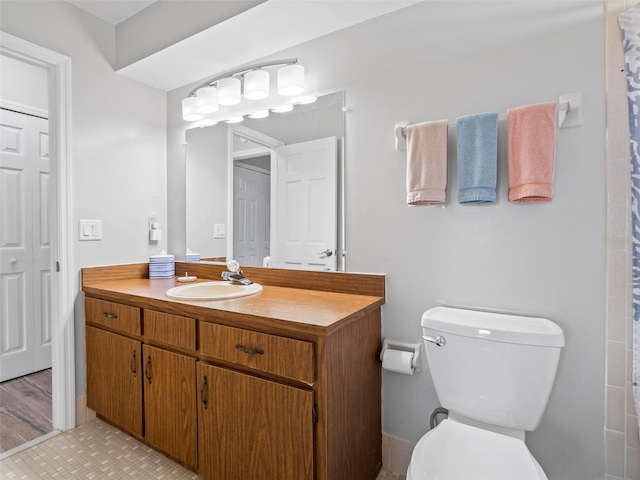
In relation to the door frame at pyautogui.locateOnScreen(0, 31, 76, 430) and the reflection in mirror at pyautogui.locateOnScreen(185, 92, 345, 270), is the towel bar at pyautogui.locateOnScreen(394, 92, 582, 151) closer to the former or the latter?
the reflection in mirror at pyautogui.locateOnScreen(185, 92, 345, 270)

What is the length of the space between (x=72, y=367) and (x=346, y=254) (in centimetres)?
168

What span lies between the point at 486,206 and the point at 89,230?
2119mm

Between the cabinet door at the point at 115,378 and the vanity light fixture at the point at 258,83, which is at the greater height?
the vanity light fixture at the point at 258,83

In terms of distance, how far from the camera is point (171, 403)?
1543 mm

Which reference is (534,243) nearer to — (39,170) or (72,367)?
(72,367)

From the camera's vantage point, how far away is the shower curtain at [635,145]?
1084 mm

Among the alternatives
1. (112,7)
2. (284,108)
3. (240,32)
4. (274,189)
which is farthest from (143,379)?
(112,7)

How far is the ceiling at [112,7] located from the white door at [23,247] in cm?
117

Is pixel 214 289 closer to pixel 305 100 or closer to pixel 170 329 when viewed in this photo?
pixel 170 329

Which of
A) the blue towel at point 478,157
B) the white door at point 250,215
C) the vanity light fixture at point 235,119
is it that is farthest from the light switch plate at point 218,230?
the blue towel at point 478,157

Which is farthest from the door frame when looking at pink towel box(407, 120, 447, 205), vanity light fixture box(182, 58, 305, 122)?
pink towel box(407, 120, 447, 205)

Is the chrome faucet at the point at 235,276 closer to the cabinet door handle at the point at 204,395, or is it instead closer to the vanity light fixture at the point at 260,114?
→ the cabinet door handle at the point at 204,395

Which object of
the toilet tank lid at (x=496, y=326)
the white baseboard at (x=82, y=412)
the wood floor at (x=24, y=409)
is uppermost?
the toilet tank lid at (x=496, y=326)

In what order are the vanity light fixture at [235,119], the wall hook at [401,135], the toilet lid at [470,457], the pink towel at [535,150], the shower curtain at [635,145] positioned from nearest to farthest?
the toilet lid at [470,457] → the shower curtain at [635,145] → the pink towel at [535,150] → the wall hook at [401,135] → the vanity light fixture at [235,119]
